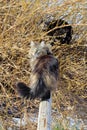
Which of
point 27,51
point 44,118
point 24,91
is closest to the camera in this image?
point 44,118

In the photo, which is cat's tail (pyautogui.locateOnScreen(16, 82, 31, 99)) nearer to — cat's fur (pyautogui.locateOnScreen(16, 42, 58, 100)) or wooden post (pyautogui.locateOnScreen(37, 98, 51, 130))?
cat's fur (pyautogui.locateOnScreen(16, 42, 58, 100))

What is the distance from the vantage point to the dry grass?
4.32 m

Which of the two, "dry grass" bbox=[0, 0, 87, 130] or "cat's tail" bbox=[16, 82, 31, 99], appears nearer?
"cat's tail" bbox=[16, 82, 31, 99]

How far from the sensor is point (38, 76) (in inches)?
91.4

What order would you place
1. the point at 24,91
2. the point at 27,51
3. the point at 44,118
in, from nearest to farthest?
the point at 44,118 < the point at 24,91 < the point at 27,51

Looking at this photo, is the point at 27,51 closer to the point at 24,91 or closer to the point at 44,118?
the point at 24,91

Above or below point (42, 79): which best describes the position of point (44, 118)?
below

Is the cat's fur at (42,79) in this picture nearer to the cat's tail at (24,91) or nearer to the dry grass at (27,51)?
the cat's tail at (24,91)

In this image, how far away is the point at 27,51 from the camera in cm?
434

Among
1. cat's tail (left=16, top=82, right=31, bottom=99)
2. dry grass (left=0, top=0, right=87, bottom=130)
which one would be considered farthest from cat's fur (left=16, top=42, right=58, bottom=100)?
dry grass (left=0, top=0, right=87, bottom=130)

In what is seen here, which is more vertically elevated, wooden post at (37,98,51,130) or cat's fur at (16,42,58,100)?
cat's fur at (16,42,58,100)

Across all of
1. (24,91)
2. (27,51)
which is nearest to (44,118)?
(24,91)

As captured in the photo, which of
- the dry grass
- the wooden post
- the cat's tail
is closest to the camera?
the wooden post

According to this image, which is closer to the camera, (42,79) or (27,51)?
(42,79)
